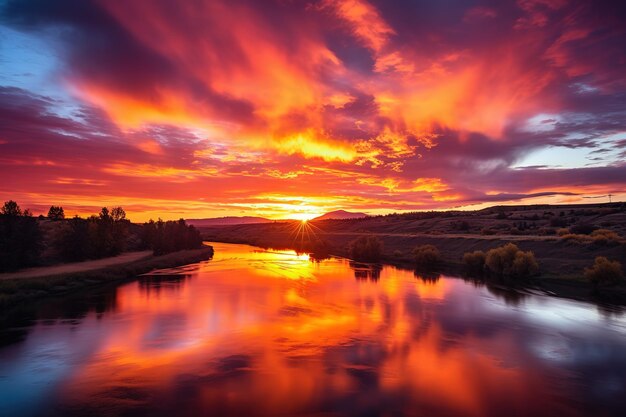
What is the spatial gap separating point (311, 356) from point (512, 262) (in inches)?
1317

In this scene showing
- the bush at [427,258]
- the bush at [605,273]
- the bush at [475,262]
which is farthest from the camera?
the bush at [427,258]

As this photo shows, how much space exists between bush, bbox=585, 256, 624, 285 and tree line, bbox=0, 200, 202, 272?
57.8 metres

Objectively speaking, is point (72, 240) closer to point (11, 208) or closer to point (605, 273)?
point (11, 208)

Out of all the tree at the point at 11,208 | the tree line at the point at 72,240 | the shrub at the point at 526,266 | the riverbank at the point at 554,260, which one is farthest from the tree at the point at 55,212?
the shrub at the point at 526,266

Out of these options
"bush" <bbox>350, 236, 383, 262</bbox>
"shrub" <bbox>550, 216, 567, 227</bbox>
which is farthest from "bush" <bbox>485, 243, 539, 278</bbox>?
"shrub" <bbox>550, 216, 567, 227</bbox>

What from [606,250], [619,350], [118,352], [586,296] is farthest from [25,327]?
[606,250]

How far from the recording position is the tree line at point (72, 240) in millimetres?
43719

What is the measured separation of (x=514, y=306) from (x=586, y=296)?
7467 millimetres

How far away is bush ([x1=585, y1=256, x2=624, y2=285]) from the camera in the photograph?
33906 millimetres

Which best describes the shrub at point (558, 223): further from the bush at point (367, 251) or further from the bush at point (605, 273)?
the bush at point (605, 273)

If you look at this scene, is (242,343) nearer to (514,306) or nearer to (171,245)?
(514,306)

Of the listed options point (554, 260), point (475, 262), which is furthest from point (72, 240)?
point (554, 260)

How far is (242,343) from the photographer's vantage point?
797 inches

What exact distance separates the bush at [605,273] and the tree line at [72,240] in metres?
57.8
